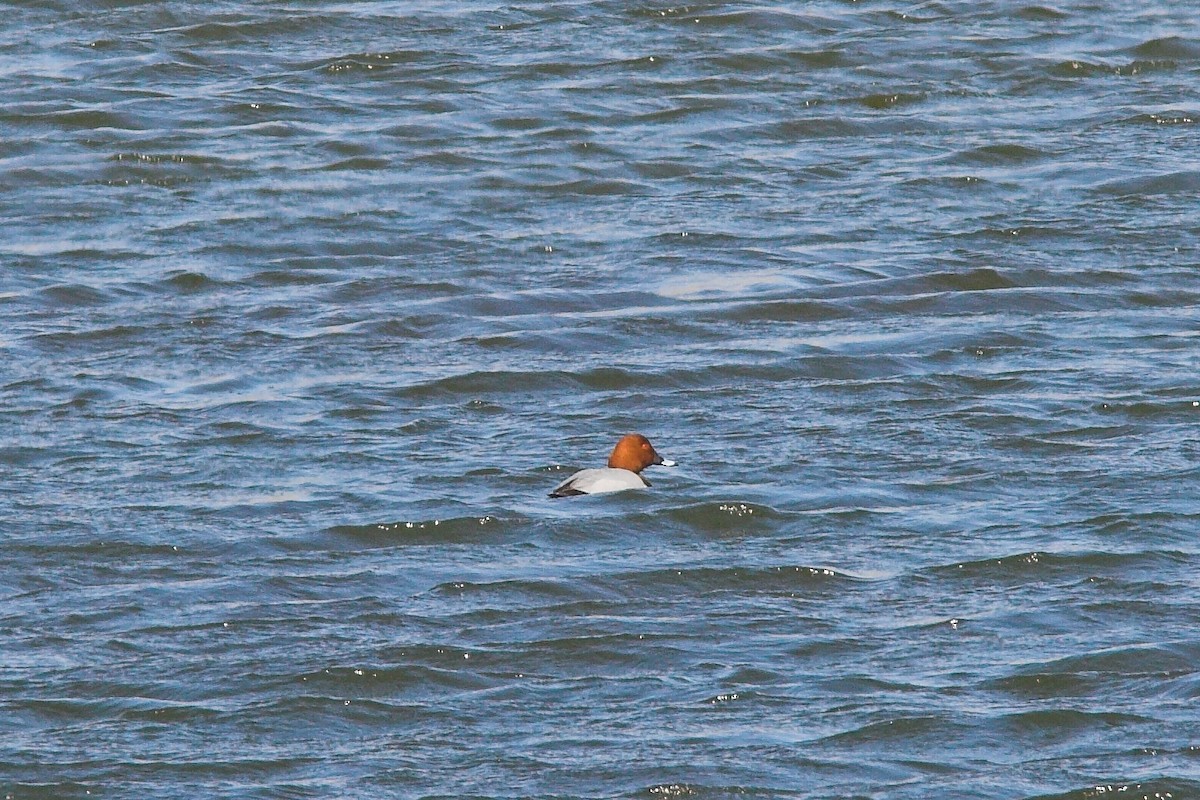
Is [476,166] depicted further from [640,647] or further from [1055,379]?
[640,647]

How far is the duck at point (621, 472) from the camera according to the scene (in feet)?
27.7

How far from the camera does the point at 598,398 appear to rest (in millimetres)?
9953

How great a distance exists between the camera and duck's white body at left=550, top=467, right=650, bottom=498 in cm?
844

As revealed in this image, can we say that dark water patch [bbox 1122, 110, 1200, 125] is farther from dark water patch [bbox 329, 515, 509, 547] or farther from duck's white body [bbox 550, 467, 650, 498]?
dark water patch [bbox 329, 515, 509, 547]

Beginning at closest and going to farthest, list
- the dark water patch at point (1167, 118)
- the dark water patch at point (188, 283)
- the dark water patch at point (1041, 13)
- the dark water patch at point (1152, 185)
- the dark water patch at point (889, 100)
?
the dark water patch at point (188, 283)
the dark water patch at point (1152, 185)
the dark water patch at point (1167, 118)
the dark water patch at point (889, 100)
the dark water patch at point (1041, 13)

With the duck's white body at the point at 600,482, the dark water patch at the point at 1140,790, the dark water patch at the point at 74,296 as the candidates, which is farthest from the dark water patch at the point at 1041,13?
the dark water patch at the point at 1140,790

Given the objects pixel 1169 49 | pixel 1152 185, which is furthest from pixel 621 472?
pixel 1169 49

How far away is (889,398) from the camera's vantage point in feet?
31.9

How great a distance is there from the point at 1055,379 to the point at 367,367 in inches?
114

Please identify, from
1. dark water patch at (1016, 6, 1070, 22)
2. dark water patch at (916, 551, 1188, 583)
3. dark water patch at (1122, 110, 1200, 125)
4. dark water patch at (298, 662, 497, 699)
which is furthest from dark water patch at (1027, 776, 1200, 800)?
dark water patch at (1016, 6, 1070, 22)

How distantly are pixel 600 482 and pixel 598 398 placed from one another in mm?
1537

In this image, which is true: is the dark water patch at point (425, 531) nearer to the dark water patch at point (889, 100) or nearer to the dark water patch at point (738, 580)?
the dark water patch at point (738, 580)

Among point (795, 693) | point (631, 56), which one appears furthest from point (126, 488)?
point (631, 56)

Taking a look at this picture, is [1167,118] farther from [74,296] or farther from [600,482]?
[600,482]
